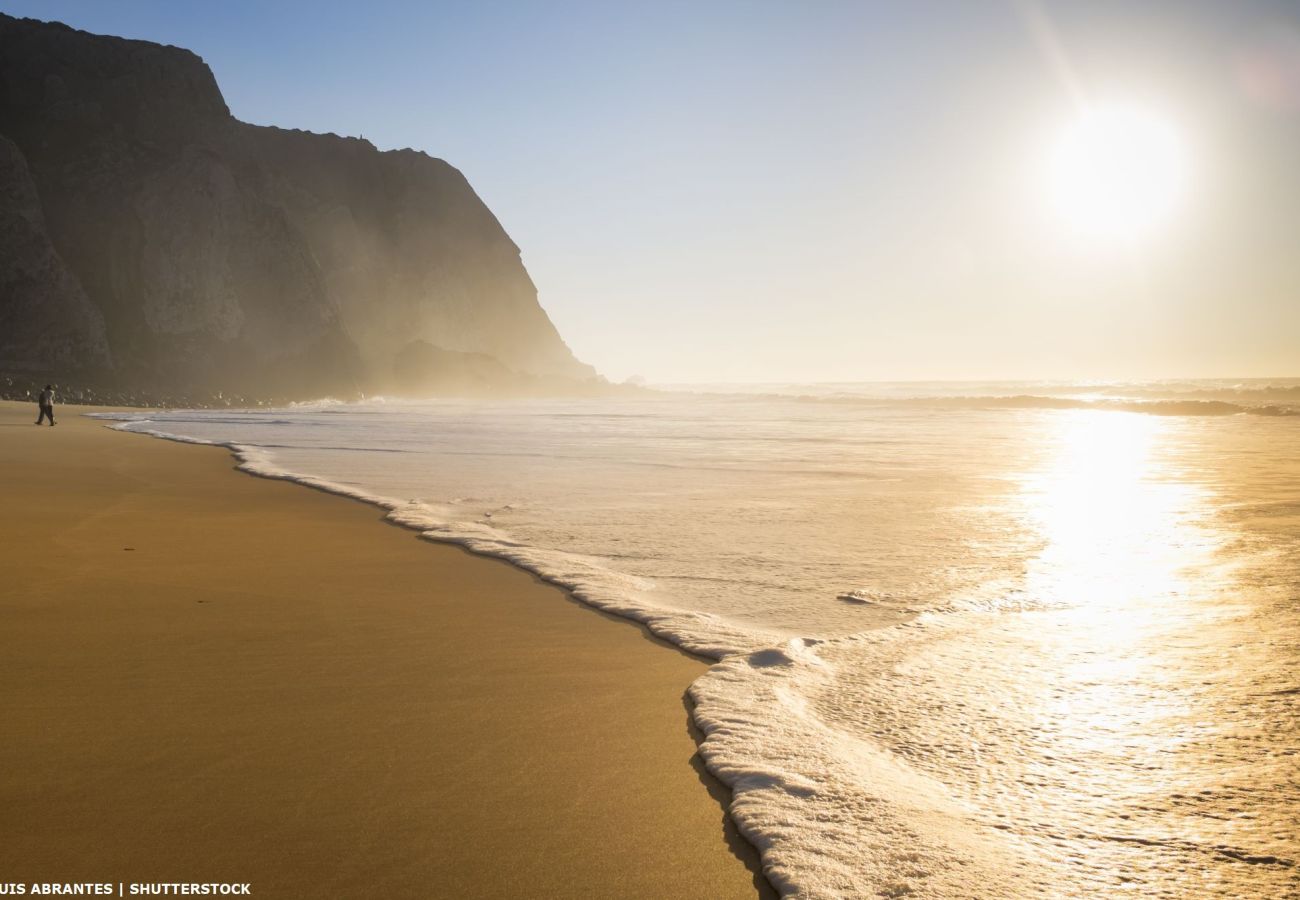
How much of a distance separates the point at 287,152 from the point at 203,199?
35.7m

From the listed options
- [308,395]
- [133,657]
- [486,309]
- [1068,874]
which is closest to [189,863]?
[133,657]

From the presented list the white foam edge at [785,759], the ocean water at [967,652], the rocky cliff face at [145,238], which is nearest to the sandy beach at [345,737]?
the white foam edge at [785,759]

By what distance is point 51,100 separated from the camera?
181ft

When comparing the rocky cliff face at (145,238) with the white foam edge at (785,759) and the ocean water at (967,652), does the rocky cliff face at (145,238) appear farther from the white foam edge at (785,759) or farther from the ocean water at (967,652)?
the white foam edge at (785,759)

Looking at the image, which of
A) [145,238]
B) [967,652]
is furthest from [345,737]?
[145,238]

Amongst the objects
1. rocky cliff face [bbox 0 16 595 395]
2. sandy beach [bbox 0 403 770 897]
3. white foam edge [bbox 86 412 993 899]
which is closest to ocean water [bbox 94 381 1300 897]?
white foam edge [bbox 86 412 993 899]

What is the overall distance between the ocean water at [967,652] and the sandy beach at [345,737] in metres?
0.34

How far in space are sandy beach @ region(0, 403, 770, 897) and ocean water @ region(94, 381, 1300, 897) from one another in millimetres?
335

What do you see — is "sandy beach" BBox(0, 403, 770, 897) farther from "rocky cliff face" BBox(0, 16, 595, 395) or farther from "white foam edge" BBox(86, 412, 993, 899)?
"rocky cliff face" BBox(0, 16, 595, 395)

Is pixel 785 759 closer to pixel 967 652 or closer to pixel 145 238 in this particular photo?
pixel 967 652

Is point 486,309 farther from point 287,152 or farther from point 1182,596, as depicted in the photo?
point 1182,596

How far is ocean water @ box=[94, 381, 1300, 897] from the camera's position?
8.01ft

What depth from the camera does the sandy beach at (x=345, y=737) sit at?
2.37 metres

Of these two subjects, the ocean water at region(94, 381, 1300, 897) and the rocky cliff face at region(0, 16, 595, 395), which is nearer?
the ocean water at region(94, 381, 1300, 897)
